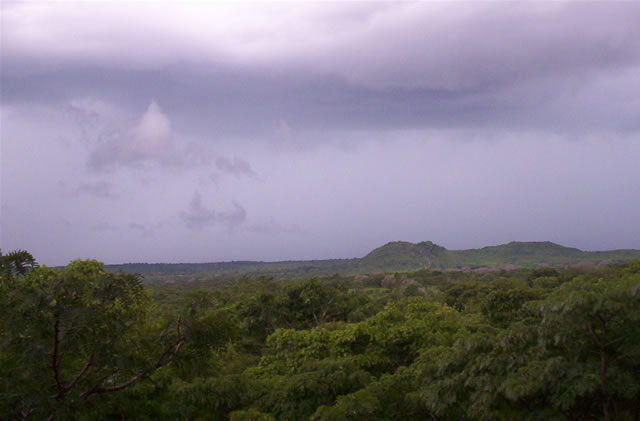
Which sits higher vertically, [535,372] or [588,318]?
[588,318]

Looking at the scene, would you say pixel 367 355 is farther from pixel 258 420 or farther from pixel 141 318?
pixel 141 318

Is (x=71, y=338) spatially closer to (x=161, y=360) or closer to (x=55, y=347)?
(x=55, y=347)

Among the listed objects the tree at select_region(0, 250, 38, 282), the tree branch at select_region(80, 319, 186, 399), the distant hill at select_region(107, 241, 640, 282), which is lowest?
the distant hill at select_region(107, 241, 640, 282)

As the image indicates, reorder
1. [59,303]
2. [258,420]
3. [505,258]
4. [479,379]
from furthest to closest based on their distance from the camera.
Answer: [505,258] → [258,420] → [479,379] → [59,303]

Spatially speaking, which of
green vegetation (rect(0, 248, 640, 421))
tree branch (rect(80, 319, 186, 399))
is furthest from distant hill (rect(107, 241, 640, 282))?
tree branch (rect(80, 319, 186, 399))

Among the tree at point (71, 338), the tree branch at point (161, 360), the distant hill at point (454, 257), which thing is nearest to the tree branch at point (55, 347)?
the tree at point (71, 338)

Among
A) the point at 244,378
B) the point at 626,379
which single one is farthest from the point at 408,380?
the point at 626,379

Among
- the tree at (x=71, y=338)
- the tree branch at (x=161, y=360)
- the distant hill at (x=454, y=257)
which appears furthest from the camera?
the distant hill at (x=454, y=257)

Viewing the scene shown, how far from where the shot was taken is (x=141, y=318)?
8008 mm

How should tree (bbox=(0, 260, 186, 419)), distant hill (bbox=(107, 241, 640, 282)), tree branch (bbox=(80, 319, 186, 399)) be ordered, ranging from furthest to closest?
distant hill (bbox=(107, 241, 640, 282)) → tree branch (bbox=(80, 319, 186, 399)) → tree (bbox=(0, 260, 186, 419))

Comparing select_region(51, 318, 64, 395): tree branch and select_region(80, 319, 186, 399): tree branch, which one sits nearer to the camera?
select_region(51, 318, 64, 395): tree branch

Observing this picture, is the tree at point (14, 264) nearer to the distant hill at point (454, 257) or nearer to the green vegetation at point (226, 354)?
the green vegetation at point (226, 354)

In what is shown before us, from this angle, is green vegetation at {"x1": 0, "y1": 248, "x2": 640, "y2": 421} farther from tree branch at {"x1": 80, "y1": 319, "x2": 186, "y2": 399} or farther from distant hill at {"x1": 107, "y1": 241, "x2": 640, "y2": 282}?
distant hill at {"x1": 107, "y1": 241, "x2": 640, "y2": 282}

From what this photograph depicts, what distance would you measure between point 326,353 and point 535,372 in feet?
33.0
